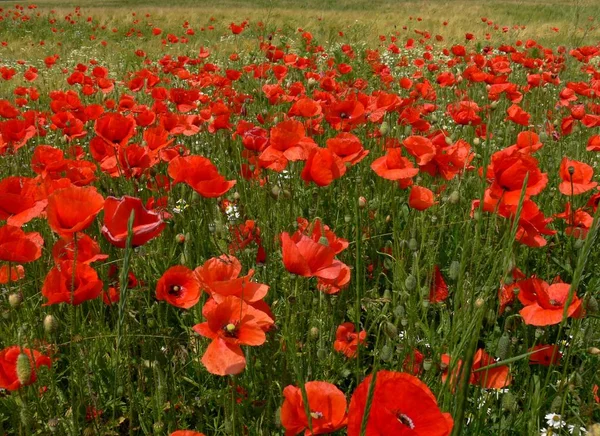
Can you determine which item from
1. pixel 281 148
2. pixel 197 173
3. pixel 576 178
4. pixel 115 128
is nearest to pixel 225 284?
pixel 197 173

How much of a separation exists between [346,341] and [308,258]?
650 mm

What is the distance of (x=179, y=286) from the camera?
1.99m

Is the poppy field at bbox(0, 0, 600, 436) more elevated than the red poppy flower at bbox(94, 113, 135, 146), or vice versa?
the red poppy flower at bbox(94, 113, 135, 146)

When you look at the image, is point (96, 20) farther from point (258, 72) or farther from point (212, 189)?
point (212, 189)

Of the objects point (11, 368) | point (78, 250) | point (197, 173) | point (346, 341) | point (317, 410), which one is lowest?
point (346, 341)

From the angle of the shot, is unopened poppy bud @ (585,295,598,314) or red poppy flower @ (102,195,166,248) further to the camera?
unopened poppy bud @ (585,295,598,314)

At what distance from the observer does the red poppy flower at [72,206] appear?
67.4 inches

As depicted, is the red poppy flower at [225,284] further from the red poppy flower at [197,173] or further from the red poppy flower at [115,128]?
the red poppy flower at [115,128]

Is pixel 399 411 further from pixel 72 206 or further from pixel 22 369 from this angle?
pixel 72 206

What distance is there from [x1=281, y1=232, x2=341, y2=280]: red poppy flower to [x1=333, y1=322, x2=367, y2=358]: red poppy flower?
57 cm

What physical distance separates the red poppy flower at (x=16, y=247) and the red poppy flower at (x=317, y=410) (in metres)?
0.93

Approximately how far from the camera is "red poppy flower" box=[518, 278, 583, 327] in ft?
5.61

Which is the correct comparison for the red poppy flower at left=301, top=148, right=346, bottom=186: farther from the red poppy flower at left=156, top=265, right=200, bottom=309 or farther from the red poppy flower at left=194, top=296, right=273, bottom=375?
the red poppy flower at left=194, top=296, right=273, bottom=375

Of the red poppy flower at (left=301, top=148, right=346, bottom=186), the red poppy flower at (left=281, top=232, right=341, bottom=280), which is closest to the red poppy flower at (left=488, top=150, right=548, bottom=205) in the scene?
the red poppy flower at (left=301, top=148, right=346, bottom=186)
